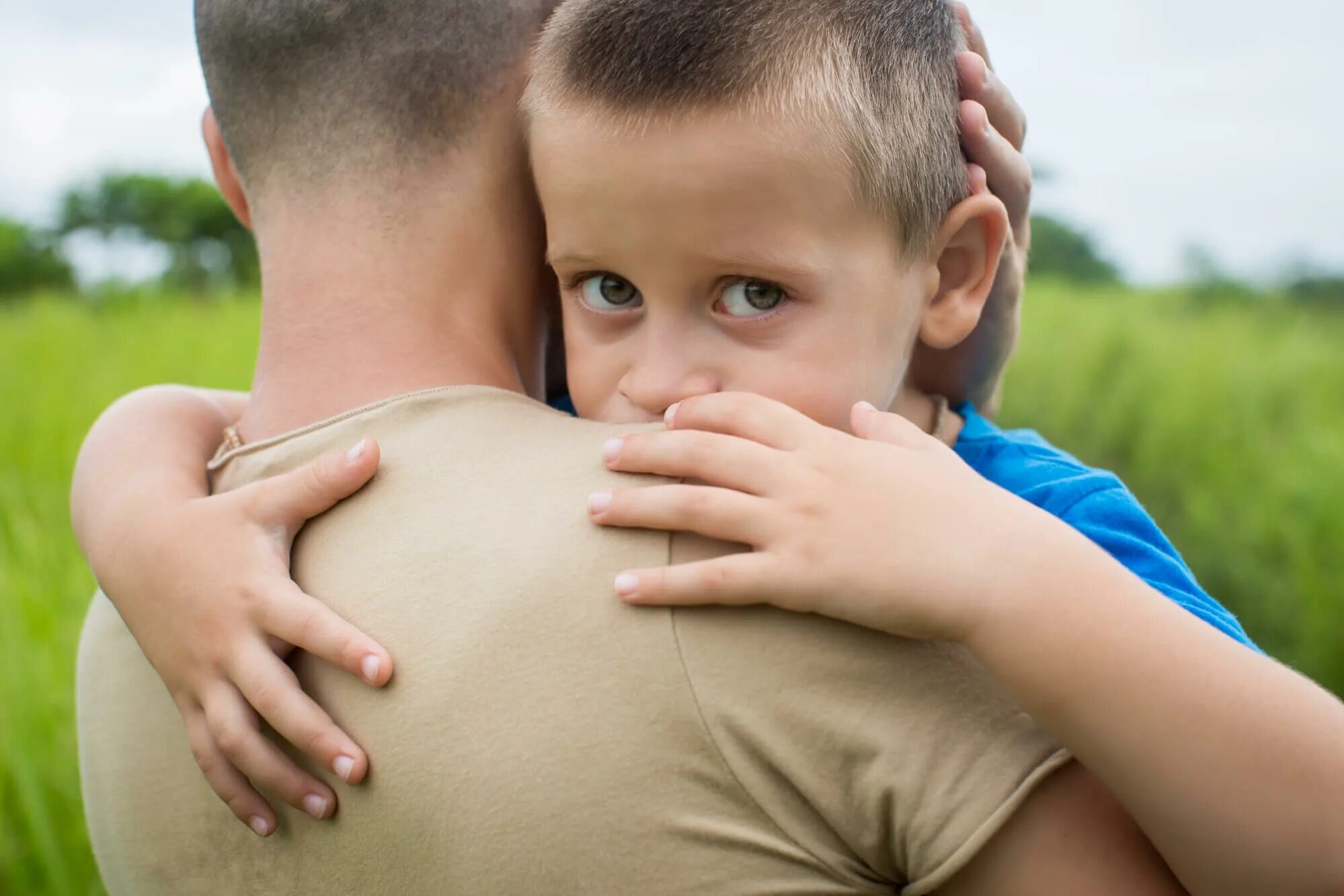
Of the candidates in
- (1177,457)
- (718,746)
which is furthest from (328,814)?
(1177,457)

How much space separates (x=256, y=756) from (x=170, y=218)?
10.7 meters

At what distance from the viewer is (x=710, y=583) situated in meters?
1.16

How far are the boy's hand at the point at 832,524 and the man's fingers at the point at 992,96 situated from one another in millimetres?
783

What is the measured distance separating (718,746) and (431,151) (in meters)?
0.97

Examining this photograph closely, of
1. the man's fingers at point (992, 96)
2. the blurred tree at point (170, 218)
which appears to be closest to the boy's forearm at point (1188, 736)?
the man's fingers at point (992, 96)

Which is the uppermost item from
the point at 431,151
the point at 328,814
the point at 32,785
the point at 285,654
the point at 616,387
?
the point at 431,151

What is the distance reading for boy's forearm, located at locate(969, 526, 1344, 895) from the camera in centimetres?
112

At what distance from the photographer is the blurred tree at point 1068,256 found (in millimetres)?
8352

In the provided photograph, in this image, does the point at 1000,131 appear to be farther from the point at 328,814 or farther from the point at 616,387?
the point at 328,814

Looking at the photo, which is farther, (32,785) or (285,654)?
(32,785)

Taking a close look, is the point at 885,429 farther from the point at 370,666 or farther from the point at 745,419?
the point at 370,666

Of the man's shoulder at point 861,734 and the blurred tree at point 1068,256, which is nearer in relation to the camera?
the man's shoulder at point 861,734

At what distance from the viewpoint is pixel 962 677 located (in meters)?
1.18

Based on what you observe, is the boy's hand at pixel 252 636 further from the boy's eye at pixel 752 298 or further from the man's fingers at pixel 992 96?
the man's fingers at pixel 992 96
